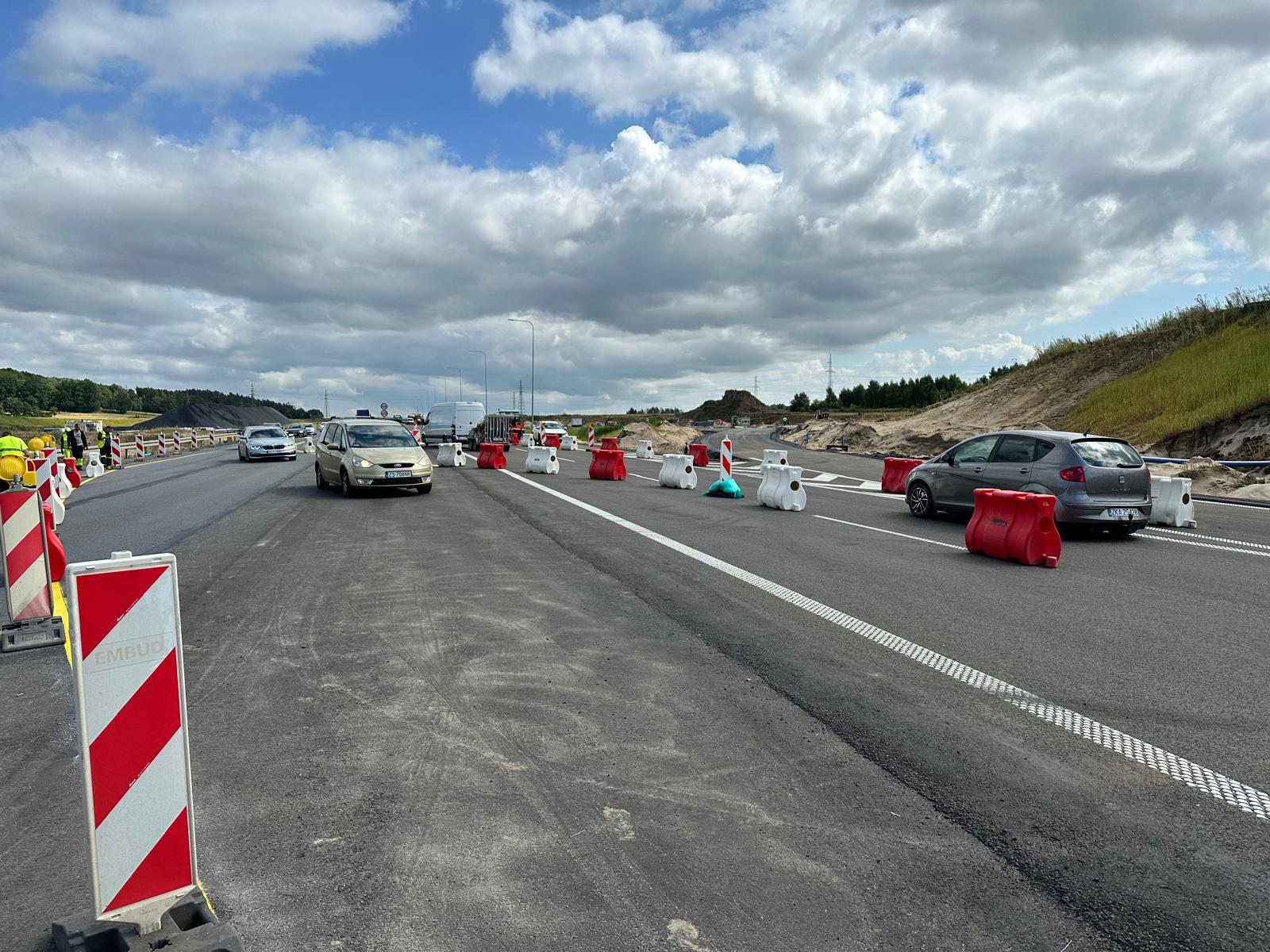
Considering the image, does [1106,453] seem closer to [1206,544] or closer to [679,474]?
[1206,544]

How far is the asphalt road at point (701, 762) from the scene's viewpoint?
2.91m

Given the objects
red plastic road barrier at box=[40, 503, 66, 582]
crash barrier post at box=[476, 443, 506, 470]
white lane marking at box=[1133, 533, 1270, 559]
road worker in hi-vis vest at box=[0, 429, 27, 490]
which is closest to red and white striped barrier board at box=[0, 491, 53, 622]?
red plastic road barrier at box=[40, 503, 66, 582]

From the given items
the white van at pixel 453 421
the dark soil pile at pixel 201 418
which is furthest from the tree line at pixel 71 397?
the white van at pixel 453 421

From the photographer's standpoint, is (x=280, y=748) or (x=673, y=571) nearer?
(x=280, y=748)

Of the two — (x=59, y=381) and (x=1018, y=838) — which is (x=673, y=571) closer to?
(x=1018, y=838)

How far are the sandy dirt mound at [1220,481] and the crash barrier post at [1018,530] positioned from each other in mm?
11677

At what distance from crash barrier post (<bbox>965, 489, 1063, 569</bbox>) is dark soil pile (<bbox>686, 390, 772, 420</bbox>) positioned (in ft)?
446

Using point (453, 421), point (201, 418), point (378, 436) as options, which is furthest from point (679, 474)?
point (201, 418)

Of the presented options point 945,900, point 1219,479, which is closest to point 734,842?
point 945,900

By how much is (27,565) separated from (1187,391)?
116 feet

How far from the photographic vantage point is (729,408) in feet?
516

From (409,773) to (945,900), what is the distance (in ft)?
8.10

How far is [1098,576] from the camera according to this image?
29.9 feet

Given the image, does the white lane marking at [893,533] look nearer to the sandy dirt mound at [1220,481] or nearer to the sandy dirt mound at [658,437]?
the sandy dirt mound at [1220,481]
